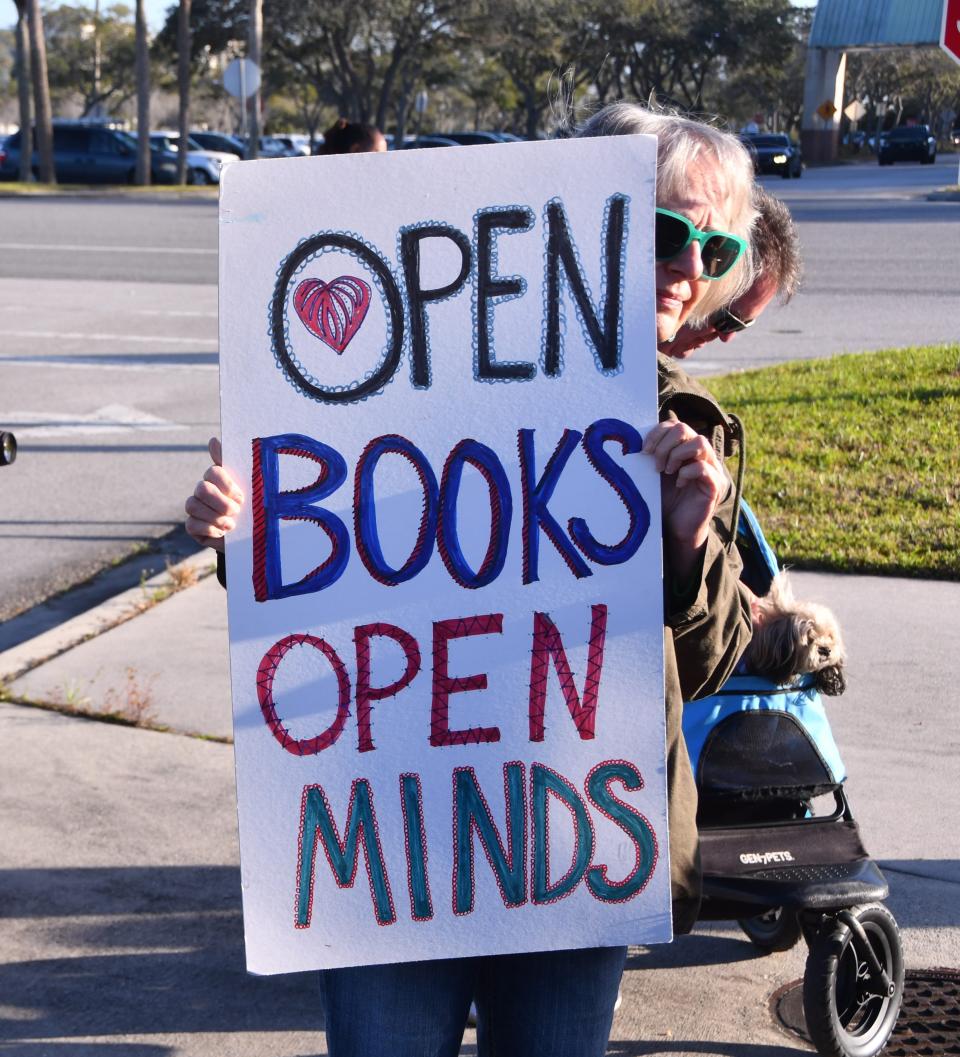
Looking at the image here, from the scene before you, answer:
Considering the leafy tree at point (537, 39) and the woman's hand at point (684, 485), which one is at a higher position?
the leafy tree at point (537, 39)

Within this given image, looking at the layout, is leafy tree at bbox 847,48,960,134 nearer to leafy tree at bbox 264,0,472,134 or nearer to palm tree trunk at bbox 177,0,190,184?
leafy tree at bbox 264,0,472,134

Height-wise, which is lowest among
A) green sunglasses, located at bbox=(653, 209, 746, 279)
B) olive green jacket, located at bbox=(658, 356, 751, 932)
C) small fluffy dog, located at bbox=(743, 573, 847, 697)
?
small fluffy dog, located at bbox=(743, 573, 847, 697)

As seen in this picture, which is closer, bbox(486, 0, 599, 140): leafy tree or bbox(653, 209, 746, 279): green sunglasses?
bbox(653, 209, 746, 279): green sunglasses

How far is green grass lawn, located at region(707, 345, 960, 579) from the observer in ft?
18.6

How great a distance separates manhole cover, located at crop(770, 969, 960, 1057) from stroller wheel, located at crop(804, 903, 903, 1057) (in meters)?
0.11

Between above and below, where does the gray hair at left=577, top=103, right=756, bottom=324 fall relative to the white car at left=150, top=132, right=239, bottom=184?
above

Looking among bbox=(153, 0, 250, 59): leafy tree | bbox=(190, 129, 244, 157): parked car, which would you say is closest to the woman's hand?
→ bbox=(190, 129, 244, 157): parked car

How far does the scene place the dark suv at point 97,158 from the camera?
38344mm

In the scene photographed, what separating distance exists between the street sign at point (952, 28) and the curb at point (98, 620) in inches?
202

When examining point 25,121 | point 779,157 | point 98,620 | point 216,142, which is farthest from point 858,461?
point 216,142

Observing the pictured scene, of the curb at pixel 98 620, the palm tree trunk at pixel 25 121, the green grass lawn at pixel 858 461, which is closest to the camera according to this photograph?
the curb at pixel 98 620

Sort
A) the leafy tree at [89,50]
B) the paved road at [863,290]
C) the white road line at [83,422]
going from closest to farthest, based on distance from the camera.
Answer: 1. the white road line at [83,422]
2. the paved road at [863,290]
3. the leafy tree at [89,50]

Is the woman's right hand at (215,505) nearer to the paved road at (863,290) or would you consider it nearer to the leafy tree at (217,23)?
the paved road at (863,290)

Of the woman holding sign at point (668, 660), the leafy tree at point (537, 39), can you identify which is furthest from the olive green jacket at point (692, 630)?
the leafy tree at point (537, 39)
